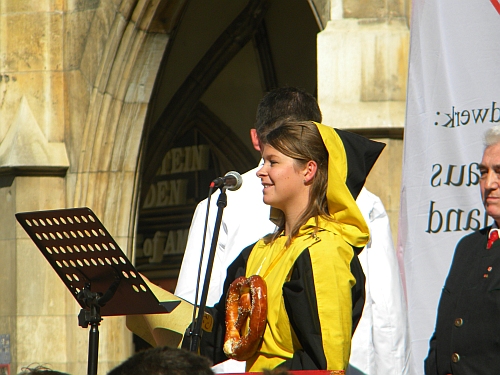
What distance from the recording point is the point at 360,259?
158 inches

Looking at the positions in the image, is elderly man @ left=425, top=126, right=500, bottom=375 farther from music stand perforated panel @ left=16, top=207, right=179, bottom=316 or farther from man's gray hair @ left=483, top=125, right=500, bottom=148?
music stand perforated panel @ left=16, top=207, right=179, bottom=316

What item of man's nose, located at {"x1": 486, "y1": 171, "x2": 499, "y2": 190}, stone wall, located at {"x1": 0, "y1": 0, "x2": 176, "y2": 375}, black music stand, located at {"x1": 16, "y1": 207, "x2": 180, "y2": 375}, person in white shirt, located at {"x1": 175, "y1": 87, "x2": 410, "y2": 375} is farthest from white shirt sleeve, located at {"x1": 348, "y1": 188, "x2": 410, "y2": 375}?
stone wall, located at {"x1": 0, "y1": 0, "x2": 176, "y2": 375}

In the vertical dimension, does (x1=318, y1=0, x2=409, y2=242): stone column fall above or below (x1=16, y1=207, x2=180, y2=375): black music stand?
above

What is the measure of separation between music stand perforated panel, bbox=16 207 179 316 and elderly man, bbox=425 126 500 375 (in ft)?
3.03

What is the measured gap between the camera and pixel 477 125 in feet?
15.3

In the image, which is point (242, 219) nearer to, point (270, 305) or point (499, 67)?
point (270, 305)

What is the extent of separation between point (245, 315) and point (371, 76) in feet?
10.1

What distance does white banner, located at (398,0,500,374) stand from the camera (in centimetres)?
465

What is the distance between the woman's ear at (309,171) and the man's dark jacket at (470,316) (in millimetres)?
615

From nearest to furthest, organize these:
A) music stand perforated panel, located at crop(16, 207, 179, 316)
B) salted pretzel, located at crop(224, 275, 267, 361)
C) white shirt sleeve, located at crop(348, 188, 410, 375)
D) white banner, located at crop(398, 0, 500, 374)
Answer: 1. salted pretzel, located at crop(224, 275, 267, 361)
2. music stand perforated panel, located at crop(16, 207, 179, 316)
3. white shirt sleeve, located at crop(348, 188, 410, 375)
4. white banner, located at crop(398, 0, 500, 374)

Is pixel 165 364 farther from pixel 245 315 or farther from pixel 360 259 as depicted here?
pixel 360 259

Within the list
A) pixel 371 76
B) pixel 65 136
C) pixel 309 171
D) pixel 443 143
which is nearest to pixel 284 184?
pixel 309 171

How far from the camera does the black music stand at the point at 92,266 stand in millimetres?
3633

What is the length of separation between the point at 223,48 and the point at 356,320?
736 centimetres
